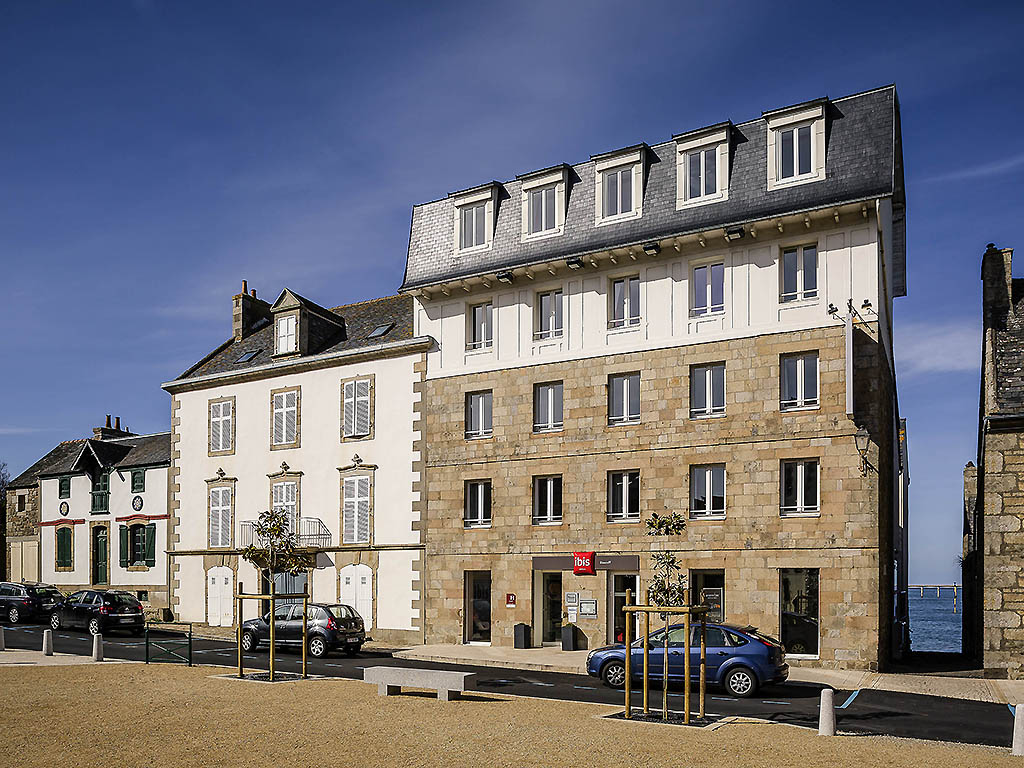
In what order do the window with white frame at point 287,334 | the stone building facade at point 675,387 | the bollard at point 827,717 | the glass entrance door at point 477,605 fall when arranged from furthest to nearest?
the window with white frame at point 287,334 → the glass entrance door at point 477,605 → the stone building facade at point 675,387 → the bollard at point 827,717

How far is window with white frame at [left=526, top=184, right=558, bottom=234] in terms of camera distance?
3122cm

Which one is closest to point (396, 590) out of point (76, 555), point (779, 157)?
point (779, 157)

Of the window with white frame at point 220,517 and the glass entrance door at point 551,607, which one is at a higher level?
the window with white frame at point 220,517

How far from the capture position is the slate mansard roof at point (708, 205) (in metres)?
25.7

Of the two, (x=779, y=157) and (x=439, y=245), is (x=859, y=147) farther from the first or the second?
(x=439, y=245)

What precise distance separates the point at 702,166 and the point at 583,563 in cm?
1150

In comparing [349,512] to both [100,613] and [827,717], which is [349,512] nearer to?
[100,613]

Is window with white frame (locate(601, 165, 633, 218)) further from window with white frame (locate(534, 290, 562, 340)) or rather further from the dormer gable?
the dormer gable

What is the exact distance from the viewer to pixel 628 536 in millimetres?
28375

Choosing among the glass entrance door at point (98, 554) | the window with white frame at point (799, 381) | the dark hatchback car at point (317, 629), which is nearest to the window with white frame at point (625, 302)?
the window with white frame at point (799, 381)

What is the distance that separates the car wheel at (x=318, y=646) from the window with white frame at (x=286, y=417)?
9.87 metres

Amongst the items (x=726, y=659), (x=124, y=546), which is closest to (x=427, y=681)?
(x=726, y=659)

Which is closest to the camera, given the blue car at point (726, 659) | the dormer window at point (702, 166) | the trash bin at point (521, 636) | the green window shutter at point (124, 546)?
the blue car at point (726, 659)

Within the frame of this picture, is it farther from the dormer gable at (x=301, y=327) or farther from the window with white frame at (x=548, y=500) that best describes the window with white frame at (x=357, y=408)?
the window with white frame at (x=548, y=500)
